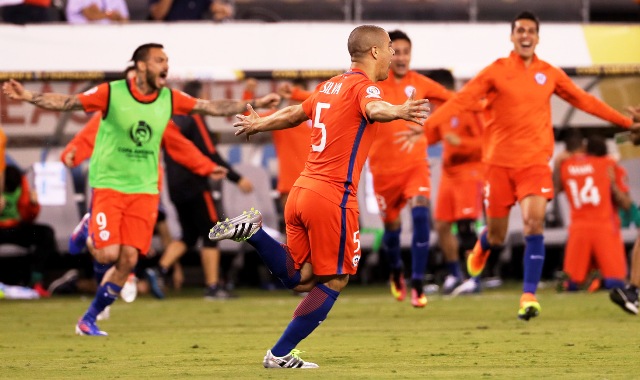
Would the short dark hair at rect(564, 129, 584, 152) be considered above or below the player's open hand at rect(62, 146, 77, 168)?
below

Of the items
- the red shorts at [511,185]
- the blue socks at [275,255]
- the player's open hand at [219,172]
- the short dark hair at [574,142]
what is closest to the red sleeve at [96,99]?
the player's open hand at [219,172]

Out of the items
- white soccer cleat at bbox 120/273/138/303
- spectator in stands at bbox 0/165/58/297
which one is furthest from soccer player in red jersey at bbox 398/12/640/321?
spectator in stands at bbox 0/165/58/297

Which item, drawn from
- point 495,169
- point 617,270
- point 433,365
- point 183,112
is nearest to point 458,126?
point 617,270

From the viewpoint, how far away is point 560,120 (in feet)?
57.8

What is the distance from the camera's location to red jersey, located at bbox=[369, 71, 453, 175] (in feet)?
41.2

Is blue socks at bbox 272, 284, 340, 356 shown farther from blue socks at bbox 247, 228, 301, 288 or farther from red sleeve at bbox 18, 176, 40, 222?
red sleeve at bbox 18, 176, 40, 222

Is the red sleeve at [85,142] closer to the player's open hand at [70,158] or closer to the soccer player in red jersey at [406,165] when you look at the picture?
the player's open hand at [70,158]

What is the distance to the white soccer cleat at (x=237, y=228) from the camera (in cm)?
759

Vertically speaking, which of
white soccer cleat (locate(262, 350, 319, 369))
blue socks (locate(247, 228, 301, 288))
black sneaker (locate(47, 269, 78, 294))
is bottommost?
black sneaker (locate(47, 269, 78, 294))

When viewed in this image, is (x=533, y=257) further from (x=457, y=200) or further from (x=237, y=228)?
(x=237, y=228)

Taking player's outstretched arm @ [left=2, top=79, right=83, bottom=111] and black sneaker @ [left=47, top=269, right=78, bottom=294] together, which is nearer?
player's outstretched arm @ [left=2, top=79, right=83, bottom=111]

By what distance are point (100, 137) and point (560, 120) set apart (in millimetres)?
8364

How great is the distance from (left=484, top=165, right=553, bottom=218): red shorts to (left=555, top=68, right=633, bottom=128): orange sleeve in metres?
0.66

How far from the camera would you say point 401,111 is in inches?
282
